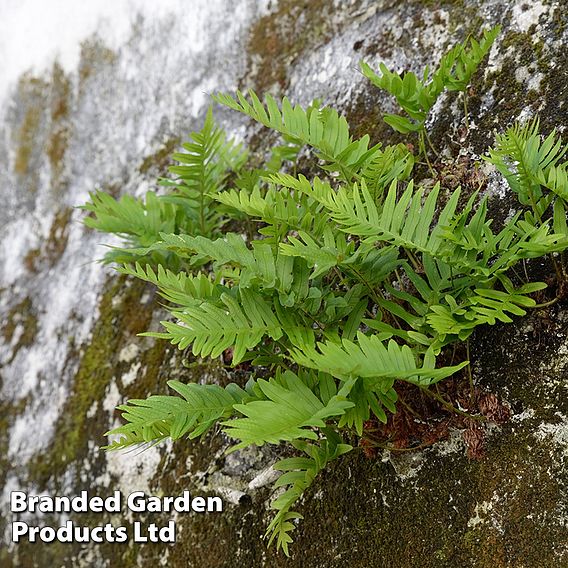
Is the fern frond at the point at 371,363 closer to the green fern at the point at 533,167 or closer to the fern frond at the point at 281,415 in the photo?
the fern frond at the point at 281,415

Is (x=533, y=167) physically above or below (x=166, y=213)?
below

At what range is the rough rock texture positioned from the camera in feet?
5.90

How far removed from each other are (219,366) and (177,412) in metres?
0.83

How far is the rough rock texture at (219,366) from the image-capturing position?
1.80 metres

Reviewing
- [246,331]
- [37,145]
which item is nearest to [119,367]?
[246,331]

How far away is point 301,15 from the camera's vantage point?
3350mm

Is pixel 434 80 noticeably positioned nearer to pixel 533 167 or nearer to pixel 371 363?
pixel 533 167

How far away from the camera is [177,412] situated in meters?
1.75

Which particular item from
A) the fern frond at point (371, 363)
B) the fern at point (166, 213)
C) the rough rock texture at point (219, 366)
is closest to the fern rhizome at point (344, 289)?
the fern frond at point (371, 363)

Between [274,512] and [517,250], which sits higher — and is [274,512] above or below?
below

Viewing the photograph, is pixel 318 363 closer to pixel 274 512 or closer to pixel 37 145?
pixel 274 512

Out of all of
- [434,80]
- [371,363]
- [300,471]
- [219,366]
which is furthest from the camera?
[219,366]

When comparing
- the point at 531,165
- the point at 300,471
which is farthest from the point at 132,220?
the point at 531,165

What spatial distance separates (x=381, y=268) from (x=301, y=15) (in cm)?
202
